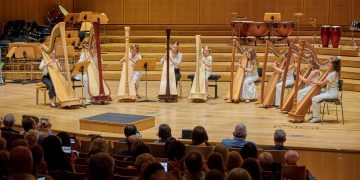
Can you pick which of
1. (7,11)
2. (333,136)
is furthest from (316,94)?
(7,11)

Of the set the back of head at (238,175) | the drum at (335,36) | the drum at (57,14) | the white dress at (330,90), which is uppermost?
the drum at (57,14)

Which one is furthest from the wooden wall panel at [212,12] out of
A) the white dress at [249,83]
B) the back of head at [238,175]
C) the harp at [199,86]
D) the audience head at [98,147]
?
the back of head at [238,175]

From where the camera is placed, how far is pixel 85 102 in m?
11.8

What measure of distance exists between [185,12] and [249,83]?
6914mm

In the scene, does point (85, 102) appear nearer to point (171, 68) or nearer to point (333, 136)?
point (171, 68)

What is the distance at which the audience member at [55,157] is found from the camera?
17.7ft

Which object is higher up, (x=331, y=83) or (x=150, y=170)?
(x=331, y=83)

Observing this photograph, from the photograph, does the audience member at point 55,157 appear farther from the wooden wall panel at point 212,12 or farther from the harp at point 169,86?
the wooden wall panel at point 212,12

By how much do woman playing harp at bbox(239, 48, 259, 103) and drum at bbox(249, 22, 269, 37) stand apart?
2.39 metres

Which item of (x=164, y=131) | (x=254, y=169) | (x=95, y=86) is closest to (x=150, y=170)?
(x=254, y=169)

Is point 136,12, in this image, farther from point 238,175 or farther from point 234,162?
point 238,175

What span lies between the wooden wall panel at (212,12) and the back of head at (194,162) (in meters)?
13.7

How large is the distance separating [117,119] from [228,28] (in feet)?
29.5

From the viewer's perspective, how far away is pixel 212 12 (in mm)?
18172
